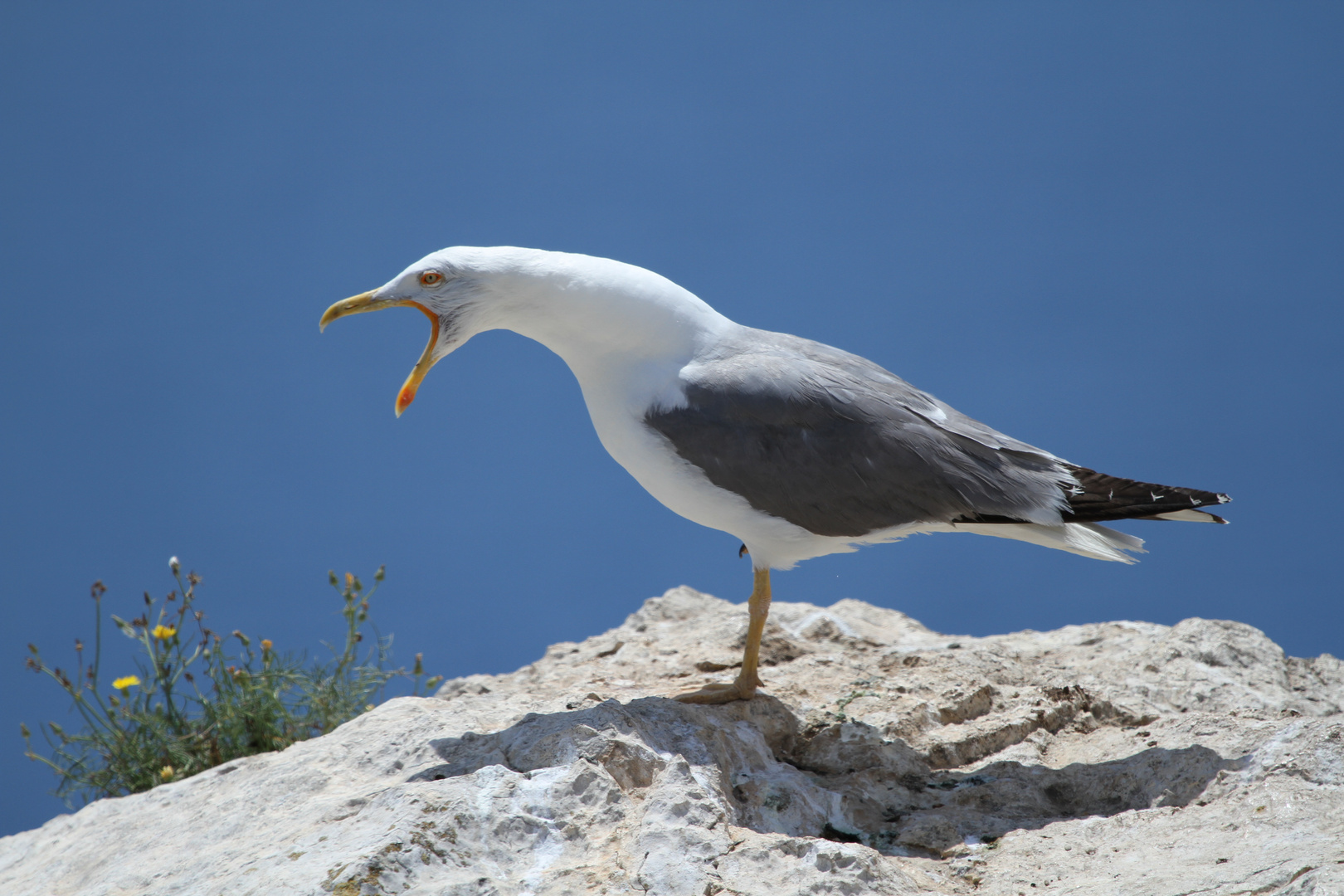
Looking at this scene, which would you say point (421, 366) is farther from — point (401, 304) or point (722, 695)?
point (722, 695)

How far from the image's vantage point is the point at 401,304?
4.07m

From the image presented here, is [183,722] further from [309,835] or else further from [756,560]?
[756,560]

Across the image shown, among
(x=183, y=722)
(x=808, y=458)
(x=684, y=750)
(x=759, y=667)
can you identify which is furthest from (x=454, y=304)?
(x=183, y=722)

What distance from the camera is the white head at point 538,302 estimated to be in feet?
13.2

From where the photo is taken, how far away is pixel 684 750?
11.4 ft

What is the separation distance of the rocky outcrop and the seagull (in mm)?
621

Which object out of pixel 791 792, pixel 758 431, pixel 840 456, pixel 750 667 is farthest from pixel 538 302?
pixel 791 792

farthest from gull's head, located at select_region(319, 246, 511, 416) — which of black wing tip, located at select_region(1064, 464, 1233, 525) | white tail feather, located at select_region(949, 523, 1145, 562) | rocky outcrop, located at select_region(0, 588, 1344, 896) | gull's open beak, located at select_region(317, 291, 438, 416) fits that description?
black wing tip, located at select_region(1064, 464, 1233, 525)

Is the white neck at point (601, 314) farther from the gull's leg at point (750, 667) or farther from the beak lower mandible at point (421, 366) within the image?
the gull's leg at point (750, 667)

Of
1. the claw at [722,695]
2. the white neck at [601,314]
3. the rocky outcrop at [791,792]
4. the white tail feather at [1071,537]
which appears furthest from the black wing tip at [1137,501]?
the white neck at [601,314]

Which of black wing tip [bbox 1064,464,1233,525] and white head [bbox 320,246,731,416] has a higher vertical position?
white head [bbox 320,246,731,416]

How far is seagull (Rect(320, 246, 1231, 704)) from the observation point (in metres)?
3.85

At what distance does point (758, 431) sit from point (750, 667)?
0.96m

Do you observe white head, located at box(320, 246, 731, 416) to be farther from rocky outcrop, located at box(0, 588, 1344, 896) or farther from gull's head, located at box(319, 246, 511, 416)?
rocky outcrop, located at box(0, 588, 1344, 896)
